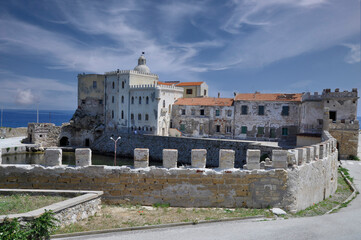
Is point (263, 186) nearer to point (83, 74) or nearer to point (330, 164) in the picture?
point (330, 164)

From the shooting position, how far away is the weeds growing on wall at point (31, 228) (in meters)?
5.66

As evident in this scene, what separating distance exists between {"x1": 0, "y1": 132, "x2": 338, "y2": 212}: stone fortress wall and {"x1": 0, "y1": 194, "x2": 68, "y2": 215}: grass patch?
4.09 feet

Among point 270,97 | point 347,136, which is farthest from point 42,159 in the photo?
point 347,136

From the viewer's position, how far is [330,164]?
13242 mm

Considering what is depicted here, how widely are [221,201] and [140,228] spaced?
278 centimetres

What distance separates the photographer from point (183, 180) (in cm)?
866

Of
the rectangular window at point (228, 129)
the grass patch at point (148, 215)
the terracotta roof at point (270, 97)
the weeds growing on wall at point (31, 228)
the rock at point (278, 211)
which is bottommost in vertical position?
the grass patch at point (148, 215)

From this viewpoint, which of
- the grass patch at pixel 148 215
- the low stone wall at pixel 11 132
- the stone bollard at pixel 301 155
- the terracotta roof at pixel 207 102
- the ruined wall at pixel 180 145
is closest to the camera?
the grass patch at pixel 148 215

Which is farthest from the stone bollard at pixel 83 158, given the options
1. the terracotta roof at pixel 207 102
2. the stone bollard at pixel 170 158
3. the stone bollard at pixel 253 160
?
the terracotta roof at pixel 207 102

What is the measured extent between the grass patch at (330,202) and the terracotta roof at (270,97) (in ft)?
64.6

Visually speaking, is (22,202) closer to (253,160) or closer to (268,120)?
(253,160)

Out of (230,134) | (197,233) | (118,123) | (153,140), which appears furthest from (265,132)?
(197,233)

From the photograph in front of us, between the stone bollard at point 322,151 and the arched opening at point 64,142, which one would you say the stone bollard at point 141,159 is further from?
the arched opening at point 64,142

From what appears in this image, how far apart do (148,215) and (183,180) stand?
1.48 meters
